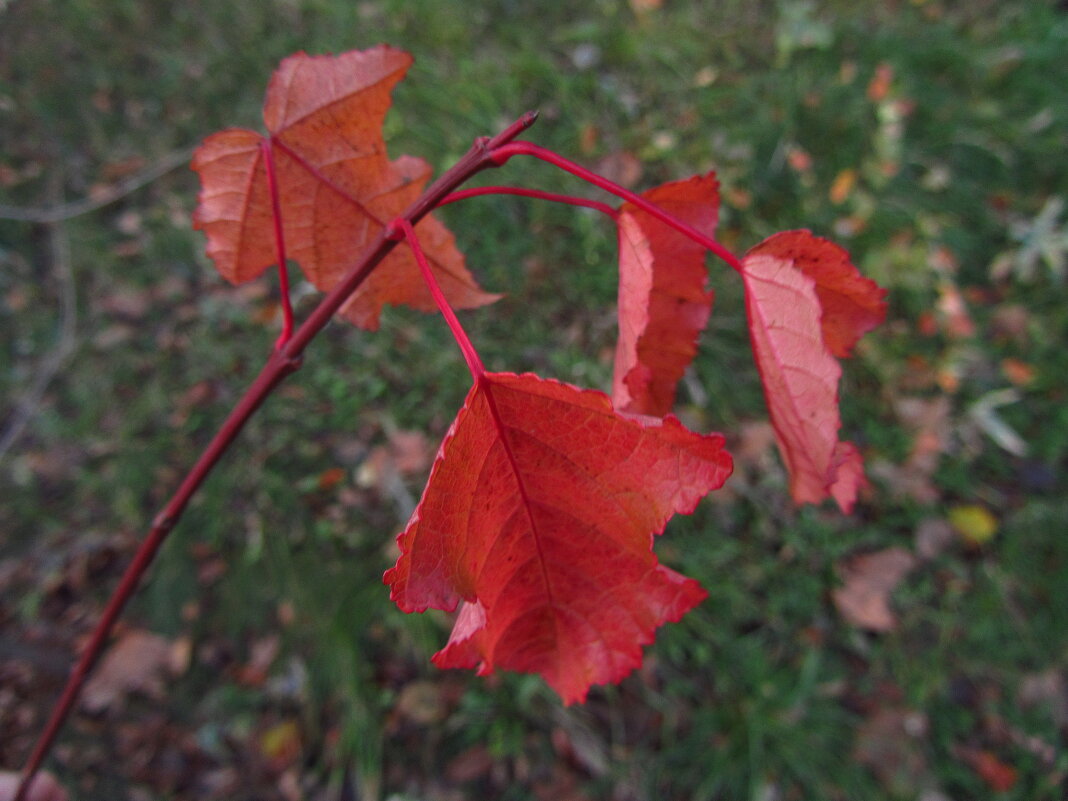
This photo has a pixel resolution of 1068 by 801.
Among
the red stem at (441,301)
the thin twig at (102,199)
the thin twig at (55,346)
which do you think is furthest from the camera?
the thin twig at (102,199)

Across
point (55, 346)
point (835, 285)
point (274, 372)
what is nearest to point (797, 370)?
point (835, 285)

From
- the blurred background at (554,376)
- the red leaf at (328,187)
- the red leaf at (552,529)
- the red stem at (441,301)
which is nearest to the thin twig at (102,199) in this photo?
the blurred background at (554,376)

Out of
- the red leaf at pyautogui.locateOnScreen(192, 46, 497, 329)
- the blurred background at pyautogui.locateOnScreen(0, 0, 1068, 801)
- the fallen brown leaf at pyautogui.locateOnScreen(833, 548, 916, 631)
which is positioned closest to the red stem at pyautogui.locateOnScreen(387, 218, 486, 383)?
the red leaf at pyautogui.locateOnScreen(192, 46, 497, 329)

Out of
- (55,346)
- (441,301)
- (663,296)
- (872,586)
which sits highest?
(441,301)

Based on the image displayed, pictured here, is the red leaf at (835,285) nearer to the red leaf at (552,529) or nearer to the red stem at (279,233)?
the red leaf at (552,529)

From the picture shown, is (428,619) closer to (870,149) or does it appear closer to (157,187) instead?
(157,187)

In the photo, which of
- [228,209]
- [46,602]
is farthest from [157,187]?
[228,209]

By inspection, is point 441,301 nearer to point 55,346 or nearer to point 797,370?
point 797,370
